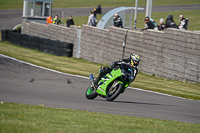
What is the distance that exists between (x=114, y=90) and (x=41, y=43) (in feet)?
49.1

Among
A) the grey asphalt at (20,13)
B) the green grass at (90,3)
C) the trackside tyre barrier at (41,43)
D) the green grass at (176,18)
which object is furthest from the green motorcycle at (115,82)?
the green grass at (90,3)

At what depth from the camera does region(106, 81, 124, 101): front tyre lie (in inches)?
367

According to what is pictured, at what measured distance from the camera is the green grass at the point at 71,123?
5582mm

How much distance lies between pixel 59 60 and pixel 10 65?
4131 mm

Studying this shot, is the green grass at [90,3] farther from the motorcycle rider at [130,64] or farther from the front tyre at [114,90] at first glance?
the front tyre at [114,90]

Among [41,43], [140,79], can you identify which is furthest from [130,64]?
[41,43]

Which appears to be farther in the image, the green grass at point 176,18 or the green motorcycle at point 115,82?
the green grass at point 176,18

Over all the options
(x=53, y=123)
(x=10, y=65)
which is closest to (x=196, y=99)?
(x=53, y=123)

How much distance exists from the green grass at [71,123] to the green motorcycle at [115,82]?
2043 mm

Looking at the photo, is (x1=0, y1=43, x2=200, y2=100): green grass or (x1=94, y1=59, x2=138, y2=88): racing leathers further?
Answer: (x1=0, y1=43, x2=200, y2=100): green grass

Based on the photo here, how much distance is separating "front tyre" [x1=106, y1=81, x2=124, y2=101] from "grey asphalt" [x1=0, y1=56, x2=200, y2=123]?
19 centimetres

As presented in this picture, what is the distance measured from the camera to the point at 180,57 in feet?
50.2

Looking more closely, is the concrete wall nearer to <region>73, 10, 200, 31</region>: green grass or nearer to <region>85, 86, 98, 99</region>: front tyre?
<region>85, 86, 98, 99</region>: front tyre

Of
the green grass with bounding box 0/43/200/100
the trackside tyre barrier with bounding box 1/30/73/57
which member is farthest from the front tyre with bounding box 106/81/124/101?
the trackside tyre barrier with bounding box 1/30/73/57
